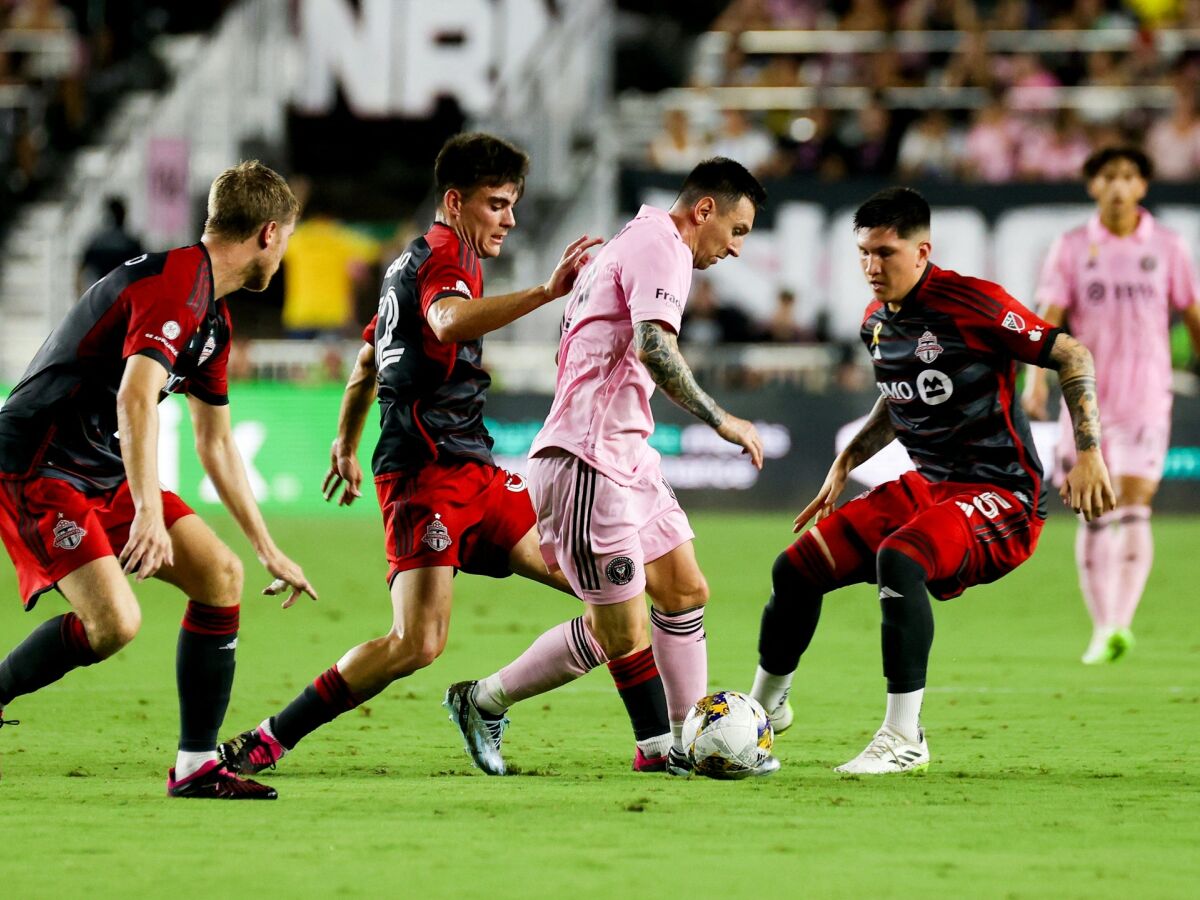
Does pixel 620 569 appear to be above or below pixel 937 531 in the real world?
below

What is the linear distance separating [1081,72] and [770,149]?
3693 mm

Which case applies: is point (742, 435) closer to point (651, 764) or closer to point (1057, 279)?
point (651, 764)

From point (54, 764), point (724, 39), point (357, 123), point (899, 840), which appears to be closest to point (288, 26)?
point (357, 123)

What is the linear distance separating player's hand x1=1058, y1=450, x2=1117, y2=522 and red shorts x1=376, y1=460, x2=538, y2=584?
6.10ft

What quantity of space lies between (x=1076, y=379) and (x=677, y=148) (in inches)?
533

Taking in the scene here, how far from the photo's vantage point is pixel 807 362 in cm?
1933

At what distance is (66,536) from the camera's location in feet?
19.3

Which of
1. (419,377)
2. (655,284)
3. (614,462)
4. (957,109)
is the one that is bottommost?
(614,462)

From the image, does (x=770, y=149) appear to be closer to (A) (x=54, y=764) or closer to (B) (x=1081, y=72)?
(B) (x=1081, y=72)

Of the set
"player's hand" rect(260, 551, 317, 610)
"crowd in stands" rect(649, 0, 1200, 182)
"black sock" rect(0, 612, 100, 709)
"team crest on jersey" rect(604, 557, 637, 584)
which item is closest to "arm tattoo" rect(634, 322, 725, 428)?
"team crest on jersey" rect(604, 557, 637, 584)

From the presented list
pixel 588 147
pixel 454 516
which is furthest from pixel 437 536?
pixel 588 147

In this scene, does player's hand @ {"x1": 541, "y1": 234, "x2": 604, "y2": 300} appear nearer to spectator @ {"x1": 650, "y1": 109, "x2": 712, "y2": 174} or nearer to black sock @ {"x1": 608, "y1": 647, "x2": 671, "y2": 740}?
black sock @ {"x1": 608, "y1": 647, "x2": 671, "y2": 740}

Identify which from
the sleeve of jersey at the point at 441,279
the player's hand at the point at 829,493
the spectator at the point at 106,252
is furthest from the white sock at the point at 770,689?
the spectator at the point at 106,252

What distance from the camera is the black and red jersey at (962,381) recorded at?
6.89 meters
